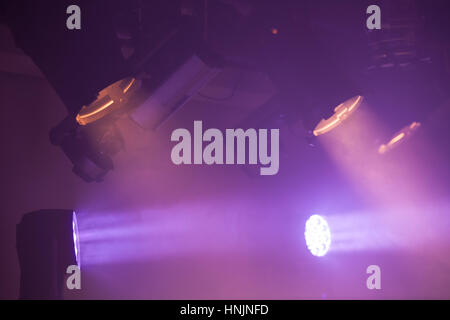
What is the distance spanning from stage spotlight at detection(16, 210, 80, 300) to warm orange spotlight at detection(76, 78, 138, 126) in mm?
319

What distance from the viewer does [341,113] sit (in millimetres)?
1707

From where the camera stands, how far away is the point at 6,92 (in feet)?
6.50

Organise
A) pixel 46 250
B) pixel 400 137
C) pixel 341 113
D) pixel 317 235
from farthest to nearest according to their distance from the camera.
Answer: pixel 317 235, pixel 400 137, pixel 341 113, pixel 46 250

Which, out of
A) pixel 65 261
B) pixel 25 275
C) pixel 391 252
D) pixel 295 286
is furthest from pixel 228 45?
pixel 391 252

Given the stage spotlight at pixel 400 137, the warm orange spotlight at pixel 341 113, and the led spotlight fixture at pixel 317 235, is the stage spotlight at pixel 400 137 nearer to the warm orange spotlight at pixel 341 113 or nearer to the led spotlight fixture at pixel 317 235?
the led spotlight fixture at pixel 317 235

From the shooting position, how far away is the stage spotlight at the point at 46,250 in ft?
4.56

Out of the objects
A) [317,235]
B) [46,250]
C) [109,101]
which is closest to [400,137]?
[317,235]

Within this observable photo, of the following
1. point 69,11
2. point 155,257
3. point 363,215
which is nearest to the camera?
point 69,11

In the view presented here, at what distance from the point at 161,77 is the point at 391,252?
2313 mm

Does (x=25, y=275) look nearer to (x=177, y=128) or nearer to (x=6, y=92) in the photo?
(x=6, y=92)

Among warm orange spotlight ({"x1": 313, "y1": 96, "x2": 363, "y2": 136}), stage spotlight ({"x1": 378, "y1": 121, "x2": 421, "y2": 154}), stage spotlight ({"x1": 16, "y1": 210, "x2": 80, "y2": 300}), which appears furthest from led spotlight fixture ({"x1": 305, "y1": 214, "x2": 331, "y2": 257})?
stage spotlight ({"x1": 16, "y1": 210, "x2": 80, "y2": 300})

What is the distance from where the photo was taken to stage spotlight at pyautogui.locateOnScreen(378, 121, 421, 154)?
233cm

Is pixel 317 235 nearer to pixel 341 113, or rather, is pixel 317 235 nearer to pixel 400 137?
pixel 400 137

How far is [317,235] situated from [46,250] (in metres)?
1.91
